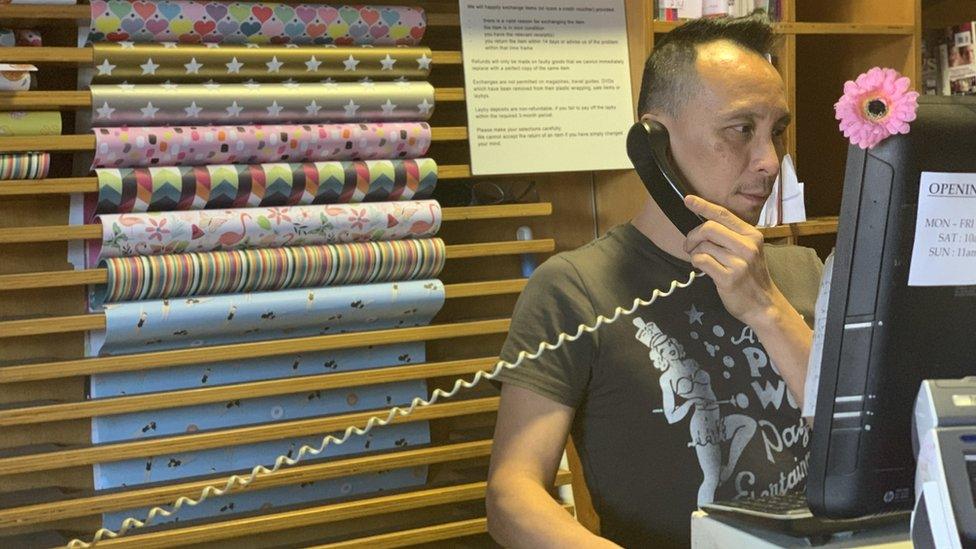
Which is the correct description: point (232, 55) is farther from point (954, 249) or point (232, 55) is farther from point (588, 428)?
point (954, 249)

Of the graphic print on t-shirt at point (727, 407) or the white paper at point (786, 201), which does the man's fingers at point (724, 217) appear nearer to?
the graphic print on t-shirt at point (727, 407)

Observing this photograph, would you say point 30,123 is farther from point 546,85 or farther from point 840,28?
point 840,28

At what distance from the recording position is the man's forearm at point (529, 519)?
168 cm

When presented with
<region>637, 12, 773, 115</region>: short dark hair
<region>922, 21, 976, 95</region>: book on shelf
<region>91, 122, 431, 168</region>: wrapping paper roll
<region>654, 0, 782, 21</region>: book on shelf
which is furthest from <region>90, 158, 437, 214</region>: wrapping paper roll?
<region>922, 21, 976, 95</region>: book on shelf

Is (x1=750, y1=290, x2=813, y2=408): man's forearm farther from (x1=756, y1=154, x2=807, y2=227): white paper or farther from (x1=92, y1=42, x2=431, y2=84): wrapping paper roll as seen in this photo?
(x1=756, y1=154, x2=807, y2=227): white paper

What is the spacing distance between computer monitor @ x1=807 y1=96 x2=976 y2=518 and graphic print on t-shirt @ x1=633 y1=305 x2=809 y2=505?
27.6 inches

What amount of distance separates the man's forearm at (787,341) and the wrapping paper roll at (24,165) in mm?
1347

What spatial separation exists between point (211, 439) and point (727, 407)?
1.03 meters

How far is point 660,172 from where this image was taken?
2.01 m

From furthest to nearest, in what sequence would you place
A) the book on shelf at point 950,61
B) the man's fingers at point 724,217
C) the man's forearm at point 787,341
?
the book on shelf at point 950,61, the man's fingers at point 724,217, the man's forearm at point 787,341

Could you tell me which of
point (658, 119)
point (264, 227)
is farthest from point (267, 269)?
point (658, 119)

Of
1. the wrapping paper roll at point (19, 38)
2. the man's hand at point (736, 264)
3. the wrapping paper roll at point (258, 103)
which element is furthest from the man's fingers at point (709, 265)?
the wrapping paper roll at point (19, 38)

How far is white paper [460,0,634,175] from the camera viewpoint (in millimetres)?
2775

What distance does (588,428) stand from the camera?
1977 millimetres
